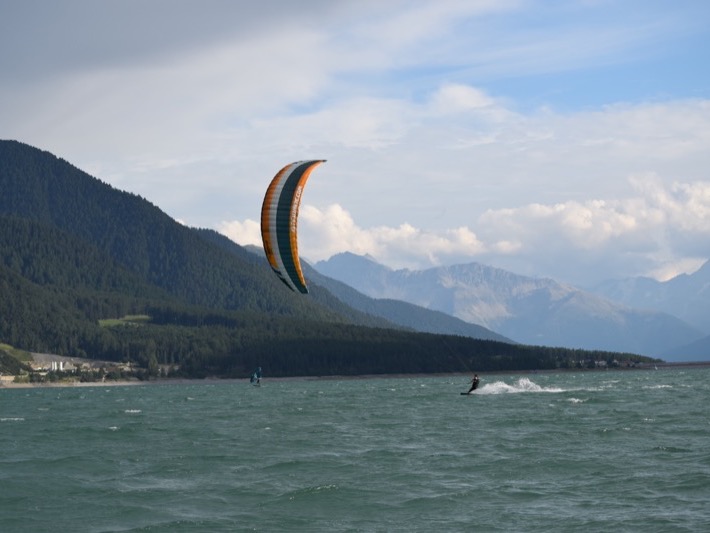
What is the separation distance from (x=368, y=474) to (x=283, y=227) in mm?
27702

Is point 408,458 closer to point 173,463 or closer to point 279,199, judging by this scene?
point 173,463

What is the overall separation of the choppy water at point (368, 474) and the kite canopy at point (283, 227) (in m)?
13.5

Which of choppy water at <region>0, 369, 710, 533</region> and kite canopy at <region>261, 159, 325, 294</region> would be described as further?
kite canopy at <region>261, 159, 325, 294</region>

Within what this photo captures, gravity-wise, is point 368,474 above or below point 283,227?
below

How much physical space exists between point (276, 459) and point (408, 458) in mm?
8940

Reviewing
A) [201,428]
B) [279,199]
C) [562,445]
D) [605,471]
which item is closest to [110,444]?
[201,428]

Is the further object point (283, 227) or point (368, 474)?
point (283, 227)

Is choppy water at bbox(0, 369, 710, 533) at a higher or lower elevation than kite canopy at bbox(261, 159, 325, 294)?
lower

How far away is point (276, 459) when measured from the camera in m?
77.2

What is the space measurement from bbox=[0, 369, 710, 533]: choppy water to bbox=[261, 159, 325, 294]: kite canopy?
13.5 metres

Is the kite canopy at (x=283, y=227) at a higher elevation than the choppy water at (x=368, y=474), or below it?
higher

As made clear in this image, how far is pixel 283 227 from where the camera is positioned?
90438mm

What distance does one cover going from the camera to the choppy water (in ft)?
179

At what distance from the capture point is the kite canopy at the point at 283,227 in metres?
90.1
